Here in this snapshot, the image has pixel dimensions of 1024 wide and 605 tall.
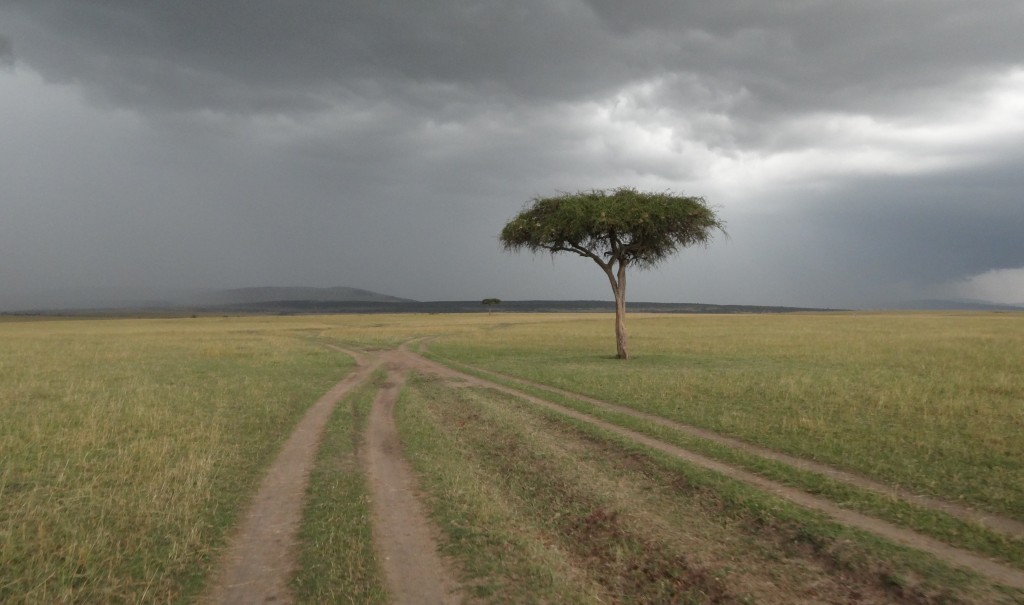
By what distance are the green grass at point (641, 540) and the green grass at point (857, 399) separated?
3.30 m

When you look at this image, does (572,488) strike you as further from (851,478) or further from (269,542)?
(851,478)

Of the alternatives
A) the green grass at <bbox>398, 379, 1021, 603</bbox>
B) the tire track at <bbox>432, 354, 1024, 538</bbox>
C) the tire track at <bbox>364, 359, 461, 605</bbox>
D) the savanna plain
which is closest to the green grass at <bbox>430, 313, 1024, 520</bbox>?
the savanna plain

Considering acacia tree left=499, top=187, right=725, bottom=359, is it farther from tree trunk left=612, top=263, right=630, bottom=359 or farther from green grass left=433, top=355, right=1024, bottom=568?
green grass left=433, top=355, right=1024, bottom=568

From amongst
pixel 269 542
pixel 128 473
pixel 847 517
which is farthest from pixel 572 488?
pixel 128 473

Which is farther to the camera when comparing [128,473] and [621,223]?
[621,223]

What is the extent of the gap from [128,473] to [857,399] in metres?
19.3

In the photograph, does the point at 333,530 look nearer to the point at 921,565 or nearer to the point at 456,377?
the point at 921,565

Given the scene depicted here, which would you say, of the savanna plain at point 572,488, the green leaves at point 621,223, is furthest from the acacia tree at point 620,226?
the savanna plain at point 572,488

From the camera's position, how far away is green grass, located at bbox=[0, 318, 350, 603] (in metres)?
6.66

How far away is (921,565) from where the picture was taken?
6406 millimetres

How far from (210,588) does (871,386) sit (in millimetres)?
21162

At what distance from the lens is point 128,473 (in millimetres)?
10625

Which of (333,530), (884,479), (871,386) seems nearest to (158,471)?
(333,530)

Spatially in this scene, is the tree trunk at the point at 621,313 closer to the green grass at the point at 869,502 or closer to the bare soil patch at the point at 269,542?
the green grass at the point at 869,502
